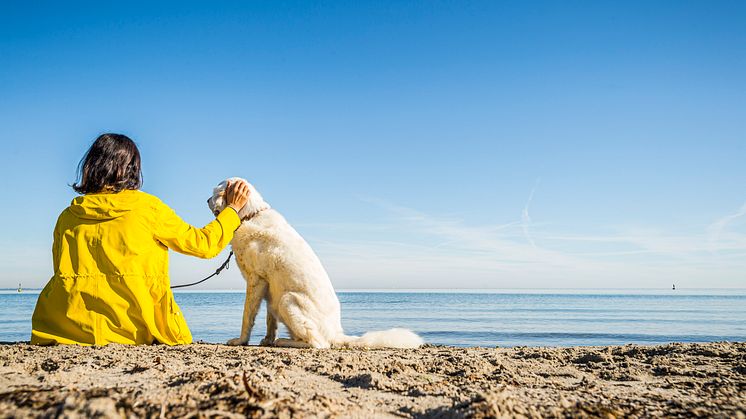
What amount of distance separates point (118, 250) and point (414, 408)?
305cm

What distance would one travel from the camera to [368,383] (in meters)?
3.16

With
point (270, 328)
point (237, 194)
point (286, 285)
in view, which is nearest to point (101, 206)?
point (237, 194)

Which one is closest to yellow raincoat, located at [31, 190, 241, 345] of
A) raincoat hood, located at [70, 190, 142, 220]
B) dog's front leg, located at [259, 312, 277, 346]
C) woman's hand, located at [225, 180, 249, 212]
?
raincoat hood, located at [70, 190, 142, 220]

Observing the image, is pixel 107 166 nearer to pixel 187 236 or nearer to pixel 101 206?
pixel 101 206

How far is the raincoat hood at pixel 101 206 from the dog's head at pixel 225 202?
1299 millimetres

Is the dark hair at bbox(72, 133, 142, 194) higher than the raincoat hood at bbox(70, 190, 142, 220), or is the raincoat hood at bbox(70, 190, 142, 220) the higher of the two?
the dark hair at bbox(72, 133, 142, 194)

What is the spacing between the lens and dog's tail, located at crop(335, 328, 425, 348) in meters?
5.41

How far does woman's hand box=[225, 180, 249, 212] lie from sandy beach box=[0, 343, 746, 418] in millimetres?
1529

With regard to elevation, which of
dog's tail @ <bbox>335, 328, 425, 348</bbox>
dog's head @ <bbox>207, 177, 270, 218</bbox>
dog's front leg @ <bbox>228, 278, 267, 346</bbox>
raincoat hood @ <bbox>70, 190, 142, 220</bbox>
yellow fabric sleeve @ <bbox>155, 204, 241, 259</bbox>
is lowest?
dog's tail @ <bbox>335, 328, 425, 348</bbox>

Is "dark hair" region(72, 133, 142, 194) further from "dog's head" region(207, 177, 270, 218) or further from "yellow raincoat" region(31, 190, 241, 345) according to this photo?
"dog's head" region(207, 177, 270, 218)

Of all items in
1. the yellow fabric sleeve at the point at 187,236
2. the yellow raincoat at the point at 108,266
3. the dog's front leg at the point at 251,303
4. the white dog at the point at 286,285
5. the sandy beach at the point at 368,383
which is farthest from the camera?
the dog's front leg at the point at 251,303

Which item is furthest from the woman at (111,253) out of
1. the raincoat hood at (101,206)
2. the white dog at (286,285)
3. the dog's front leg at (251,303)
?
the dog's front leg at (251,303)

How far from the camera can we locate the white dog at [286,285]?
17.5ft

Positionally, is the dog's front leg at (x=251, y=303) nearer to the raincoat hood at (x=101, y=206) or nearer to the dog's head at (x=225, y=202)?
the dog's head at (x=225, y=202)
